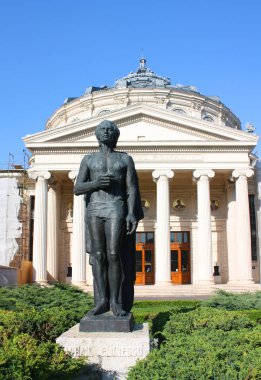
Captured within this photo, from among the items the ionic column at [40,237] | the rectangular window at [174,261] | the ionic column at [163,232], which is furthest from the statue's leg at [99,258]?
the rectangular window at [174,261]

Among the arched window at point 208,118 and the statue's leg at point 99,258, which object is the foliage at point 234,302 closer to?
the statue's leg at point 99,258

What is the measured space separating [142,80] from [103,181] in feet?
177

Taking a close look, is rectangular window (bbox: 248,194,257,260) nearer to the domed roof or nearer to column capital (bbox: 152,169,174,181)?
column capital (bbox: 152,169,174,181)

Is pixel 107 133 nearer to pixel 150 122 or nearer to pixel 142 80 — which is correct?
pixel 150 122

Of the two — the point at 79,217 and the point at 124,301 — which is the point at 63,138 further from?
the point at 124,301

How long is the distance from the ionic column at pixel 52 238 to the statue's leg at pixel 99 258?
1280 inches

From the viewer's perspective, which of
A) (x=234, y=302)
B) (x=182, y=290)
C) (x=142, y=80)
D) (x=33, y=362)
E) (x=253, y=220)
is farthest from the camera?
(x=142, y=80)

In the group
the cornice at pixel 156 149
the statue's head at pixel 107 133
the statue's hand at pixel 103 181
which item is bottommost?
the statue's hand at pixel 103 181

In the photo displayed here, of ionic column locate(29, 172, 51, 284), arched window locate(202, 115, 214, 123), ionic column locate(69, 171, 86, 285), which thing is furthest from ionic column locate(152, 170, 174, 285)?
arched window locate(202, 115, 214, 123)

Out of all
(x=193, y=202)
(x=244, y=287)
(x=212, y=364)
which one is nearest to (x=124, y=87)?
(x=193, y=202)

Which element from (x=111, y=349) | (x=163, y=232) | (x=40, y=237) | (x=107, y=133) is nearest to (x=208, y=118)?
(x=163, y=232)

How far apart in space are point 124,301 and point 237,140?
104 ft

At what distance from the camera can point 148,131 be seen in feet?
127

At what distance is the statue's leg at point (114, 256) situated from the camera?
6.97 m
